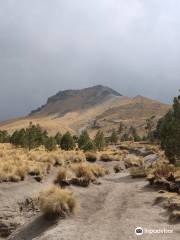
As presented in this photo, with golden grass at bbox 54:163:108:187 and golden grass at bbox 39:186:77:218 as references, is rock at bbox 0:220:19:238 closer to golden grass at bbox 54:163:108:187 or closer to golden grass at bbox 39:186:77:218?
golden grass at bbox 39:186:77:218

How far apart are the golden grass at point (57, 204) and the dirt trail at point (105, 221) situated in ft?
1.39

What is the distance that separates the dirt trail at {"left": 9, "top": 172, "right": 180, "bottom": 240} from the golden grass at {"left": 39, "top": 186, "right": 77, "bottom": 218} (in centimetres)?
42

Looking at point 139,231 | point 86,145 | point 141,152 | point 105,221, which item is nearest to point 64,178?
point 105,221

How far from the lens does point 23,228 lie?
20.3 metres

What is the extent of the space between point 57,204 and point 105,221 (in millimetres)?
2432

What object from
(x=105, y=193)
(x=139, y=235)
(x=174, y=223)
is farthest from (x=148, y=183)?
(x=139, y=235)

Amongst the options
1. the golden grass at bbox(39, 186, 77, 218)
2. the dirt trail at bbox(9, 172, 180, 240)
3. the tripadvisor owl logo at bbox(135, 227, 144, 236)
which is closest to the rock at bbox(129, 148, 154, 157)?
the dirt trail at bbox(9, 172, 180, 240)

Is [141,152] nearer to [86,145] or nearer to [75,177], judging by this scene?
[86,145]

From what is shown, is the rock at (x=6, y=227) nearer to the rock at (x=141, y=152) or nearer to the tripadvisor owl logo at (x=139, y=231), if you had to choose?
the tripadvisor owl logo at (x=139, y=231)

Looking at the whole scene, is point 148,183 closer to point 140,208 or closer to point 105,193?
point 105,193

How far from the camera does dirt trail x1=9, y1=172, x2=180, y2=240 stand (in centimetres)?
1683

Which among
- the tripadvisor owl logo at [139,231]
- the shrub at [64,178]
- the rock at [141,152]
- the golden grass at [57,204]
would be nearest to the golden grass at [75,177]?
the shrub at [64,178]

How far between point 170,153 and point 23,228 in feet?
94.3

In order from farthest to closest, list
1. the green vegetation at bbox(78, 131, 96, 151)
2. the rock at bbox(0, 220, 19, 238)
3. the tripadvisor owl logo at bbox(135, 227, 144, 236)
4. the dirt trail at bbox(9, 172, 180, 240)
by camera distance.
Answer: the green vegetation at bbox(78, 131, 96, 151), the rock at bbox(0, 220, 19, 238), the tripadvisor owl logo at bbox(135, 227, 144, 236), the dirt trail at bbox(9, 172, 180, 240)
